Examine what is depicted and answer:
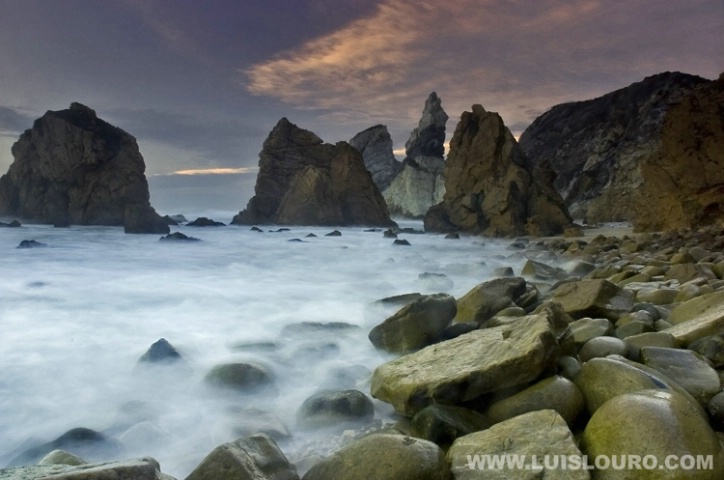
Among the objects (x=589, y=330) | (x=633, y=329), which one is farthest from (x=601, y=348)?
(x=633, y=329)

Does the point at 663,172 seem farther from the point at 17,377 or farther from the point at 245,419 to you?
the point at 17,377

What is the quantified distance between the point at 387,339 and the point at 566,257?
28.9 feet

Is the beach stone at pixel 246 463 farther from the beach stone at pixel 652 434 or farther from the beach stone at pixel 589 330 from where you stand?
the beach stone at pixel 589 330

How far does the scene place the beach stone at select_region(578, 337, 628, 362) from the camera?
129 inches

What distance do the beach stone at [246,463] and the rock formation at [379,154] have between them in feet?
248

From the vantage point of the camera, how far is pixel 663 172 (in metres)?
14.2

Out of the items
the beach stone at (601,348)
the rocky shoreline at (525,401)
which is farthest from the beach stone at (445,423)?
the beach stone at (601,348)

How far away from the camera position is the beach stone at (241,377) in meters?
4.30

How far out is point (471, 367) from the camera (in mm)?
3209

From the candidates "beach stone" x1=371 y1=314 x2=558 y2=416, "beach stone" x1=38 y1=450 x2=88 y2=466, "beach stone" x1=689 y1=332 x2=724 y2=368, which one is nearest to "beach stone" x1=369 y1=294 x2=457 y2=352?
"beach stone" x1=371 y1=314 x2=558 y2=416

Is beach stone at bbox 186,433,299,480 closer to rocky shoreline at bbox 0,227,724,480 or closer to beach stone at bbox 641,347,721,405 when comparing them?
rocky shoreline at bbox 0,227,724,480

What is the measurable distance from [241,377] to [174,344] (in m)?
1.84

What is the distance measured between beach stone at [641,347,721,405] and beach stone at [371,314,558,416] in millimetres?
654

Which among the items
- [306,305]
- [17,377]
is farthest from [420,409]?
[306,305]
